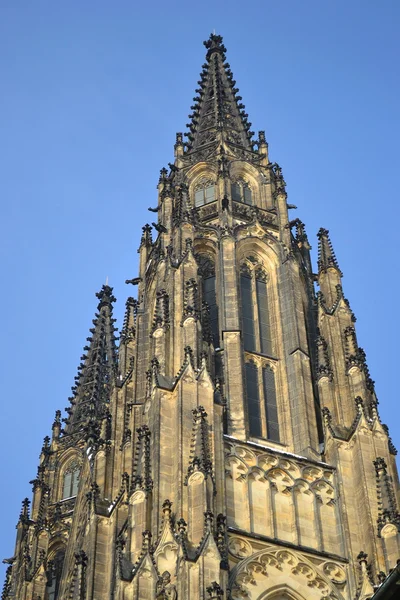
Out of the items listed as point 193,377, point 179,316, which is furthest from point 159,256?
point 193,377

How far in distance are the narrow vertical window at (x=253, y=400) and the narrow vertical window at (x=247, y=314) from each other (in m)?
0.95

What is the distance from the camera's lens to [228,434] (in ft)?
129

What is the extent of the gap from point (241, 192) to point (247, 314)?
8218 millimetres

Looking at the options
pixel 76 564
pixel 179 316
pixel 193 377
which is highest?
pixel 179 316

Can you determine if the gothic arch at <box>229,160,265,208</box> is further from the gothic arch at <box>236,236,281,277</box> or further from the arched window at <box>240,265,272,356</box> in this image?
the arched window at <box>240,265,272,356</box>

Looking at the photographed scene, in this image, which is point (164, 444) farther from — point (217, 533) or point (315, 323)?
point (315, 323)

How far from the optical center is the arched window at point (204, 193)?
166ft

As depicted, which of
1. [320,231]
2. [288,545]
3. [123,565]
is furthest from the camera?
[320,231]

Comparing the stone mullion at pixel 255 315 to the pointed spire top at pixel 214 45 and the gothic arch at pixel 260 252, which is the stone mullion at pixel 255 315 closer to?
the gothic arch at pixel 260 252

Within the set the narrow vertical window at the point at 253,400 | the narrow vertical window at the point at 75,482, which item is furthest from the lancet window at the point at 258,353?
the narrow vertical window at the point at 75,482

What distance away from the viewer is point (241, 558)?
35.5 m

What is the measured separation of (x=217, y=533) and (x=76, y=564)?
8137 millimetres

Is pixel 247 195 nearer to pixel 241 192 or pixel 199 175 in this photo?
pixel 241 192

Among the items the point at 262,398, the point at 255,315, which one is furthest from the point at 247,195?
the point at 262,398
